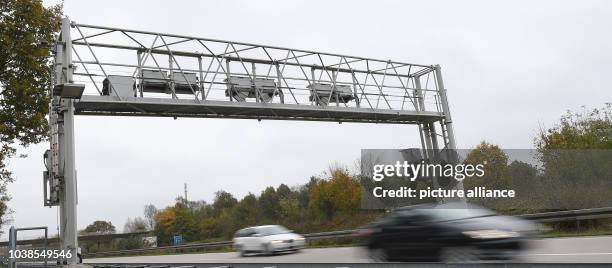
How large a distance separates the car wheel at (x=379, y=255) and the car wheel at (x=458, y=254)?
5.84 ft

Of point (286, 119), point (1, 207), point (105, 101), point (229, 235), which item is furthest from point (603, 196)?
point (229, 235)

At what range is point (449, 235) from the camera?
34.1 feet

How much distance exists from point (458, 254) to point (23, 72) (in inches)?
658

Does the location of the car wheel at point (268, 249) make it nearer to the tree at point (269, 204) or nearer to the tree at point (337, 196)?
the tree at point (337, 196)

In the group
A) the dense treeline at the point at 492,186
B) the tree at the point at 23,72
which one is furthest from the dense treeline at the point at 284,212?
the tree at the point at 23,72

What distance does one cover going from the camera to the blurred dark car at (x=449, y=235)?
10.0 metres

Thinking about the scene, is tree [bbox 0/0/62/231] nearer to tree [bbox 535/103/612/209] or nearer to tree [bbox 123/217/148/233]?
tree [bbox 535/103/612/209]

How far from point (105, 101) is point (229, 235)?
36696 mm

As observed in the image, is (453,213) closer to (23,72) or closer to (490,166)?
(23,72)

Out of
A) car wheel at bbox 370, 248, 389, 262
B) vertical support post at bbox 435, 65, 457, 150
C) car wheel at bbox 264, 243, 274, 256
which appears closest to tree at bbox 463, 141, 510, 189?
vertical support post at bbox 435, 65, 457, 150

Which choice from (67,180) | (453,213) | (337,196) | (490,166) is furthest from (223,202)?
(453,213)

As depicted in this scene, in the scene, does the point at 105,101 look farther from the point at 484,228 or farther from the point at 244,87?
the point at 484,228

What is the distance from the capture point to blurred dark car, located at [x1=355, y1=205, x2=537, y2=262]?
32.9 ft

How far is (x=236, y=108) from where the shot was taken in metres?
22.9
